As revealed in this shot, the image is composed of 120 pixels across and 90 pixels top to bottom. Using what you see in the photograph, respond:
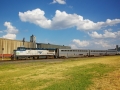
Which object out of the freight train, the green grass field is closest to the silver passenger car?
the freight train

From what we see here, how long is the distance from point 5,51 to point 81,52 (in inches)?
1251

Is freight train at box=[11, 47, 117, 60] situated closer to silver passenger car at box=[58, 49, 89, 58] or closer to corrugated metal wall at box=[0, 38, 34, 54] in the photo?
silver passenger car at box=[58, 49, 89, 58]

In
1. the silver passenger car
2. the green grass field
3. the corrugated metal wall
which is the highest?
the corrugated metal wall

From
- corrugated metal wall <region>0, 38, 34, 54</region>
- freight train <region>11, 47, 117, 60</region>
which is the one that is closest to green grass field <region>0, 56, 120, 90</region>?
freight train <region>11, 47, 117, 60</region>

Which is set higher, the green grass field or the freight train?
the freight train

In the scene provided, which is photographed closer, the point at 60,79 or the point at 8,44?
the point at 60,79

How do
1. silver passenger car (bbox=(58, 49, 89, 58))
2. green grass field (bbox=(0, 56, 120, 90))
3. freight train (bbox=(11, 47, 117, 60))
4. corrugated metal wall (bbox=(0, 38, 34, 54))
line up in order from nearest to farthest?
green grass field (bbox=(0, 56, 120, 90)), freight train (bbox=(11, 47, 117, 60)), corrugated metal wall (bbox=(0, 38, 34, 54)), silver passenger car (bbox=(58, 49, 89, 58))

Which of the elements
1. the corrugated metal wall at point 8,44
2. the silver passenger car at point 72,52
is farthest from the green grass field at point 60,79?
the corrugated metal wall at point 8,44

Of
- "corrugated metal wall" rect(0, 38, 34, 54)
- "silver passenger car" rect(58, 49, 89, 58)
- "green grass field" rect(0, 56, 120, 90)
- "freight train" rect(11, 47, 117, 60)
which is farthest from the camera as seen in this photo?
"silver passenger car" rect(58, 49, 89, 58)

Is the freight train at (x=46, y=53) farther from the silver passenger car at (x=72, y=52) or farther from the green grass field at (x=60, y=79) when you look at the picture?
the green grass field at (x=60, y=79)

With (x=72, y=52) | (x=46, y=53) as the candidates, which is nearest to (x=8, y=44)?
(x=46, y=53)

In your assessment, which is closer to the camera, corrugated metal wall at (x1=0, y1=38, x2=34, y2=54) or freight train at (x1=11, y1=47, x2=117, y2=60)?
freight train at (x1=11, y1=47, x2=117, y2=60)

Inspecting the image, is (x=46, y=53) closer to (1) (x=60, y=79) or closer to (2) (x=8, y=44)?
(2) (x=8, y=44)

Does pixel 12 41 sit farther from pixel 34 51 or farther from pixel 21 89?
pixel 21 89
